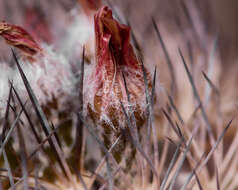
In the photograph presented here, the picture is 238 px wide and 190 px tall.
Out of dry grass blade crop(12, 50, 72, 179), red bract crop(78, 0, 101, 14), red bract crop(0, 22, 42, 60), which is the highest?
red bract crop(78, 0, 101, 14)

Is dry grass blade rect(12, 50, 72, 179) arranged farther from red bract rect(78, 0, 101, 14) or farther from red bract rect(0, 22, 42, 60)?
red bract rect(78, 0, 101, 14)

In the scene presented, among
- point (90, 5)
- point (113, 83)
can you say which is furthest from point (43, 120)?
point (90, 5)

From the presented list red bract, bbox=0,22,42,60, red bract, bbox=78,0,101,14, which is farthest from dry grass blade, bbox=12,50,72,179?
red bract, bbox=78,0,101,14

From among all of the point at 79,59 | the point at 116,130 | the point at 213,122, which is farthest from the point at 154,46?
the point at 116,130

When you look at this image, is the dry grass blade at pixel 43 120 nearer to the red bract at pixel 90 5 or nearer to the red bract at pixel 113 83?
the red bract at pixel 113 83

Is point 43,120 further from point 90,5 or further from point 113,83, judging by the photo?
point 90,5
